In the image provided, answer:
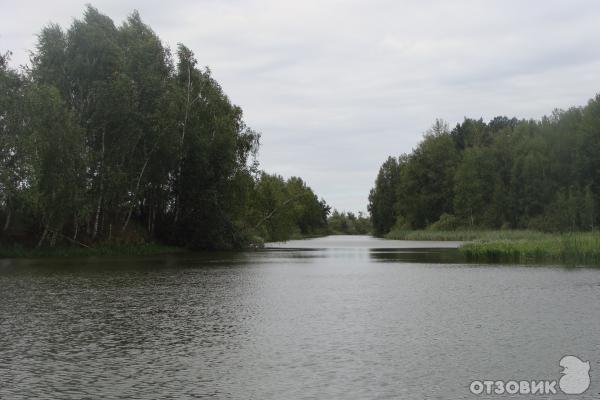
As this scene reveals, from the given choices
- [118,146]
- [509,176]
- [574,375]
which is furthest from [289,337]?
[509,176]

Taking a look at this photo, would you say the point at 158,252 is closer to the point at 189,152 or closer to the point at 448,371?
the point at 189,152

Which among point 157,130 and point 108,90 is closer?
point 108,90

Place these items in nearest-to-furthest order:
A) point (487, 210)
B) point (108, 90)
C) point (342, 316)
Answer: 1. point (342, 316)
2. point (108, 90)
3. point (487, 210)

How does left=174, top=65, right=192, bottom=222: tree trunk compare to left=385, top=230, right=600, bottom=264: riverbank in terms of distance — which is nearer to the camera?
left=385, top=230, right=600, bottom=264: riverbank

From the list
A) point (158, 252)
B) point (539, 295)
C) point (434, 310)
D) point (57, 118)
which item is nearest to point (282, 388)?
point (434, 310)

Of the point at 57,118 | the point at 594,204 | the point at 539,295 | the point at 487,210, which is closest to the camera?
the point at 539,295

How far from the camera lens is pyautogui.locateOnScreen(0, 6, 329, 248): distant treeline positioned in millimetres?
43281

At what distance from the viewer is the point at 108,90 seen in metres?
49.4

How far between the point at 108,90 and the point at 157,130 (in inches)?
215

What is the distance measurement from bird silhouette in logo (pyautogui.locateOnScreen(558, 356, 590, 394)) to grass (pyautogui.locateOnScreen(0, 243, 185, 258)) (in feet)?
136

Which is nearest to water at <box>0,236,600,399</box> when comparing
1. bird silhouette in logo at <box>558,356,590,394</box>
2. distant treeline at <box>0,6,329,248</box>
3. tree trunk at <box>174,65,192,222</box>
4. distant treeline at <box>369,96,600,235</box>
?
bird silhouette in logo at <box>558,356,590,394</box>

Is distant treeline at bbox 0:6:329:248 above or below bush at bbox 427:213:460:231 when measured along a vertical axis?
above

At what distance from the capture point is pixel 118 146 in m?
51.8

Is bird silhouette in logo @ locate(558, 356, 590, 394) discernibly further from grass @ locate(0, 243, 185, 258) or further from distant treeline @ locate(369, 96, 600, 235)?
distant treeline @ locate(369, 96, 600, 235)
